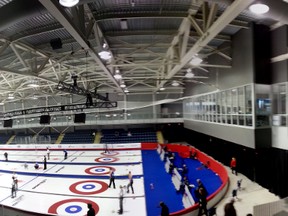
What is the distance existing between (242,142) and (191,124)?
39.2 feet

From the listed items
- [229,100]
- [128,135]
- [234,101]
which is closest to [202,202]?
[234,101]

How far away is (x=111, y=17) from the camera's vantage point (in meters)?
7.23

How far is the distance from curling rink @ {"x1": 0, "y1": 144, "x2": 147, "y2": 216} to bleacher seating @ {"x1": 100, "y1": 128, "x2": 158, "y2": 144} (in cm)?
361

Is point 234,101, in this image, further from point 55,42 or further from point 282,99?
point 55,42

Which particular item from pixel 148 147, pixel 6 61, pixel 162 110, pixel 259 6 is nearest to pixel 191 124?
pixel 148 147

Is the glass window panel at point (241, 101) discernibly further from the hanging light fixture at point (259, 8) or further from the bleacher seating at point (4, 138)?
the bleacher seating at point (4, 138)

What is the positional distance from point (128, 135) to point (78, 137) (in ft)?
24.4

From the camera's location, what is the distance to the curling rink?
1059 cm

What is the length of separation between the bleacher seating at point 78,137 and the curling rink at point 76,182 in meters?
4.63

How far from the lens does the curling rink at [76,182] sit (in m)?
10.6

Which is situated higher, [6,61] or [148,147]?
[6,61]

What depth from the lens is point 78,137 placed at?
103ft

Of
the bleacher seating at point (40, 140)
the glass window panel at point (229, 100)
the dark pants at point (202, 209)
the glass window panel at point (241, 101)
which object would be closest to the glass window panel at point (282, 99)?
the glass window panel at point (241, 101)

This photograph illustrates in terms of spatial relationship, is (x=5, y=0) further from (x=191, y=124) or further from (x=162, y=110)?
(x=162, y=110)
